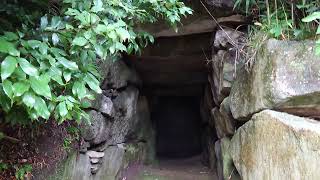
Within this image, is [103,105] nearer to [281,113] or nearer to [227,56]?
[227,56]

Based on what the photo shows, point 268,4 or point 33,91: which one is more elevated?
point 268,4

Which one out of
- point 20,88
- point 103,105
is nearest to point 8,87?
point 20,88

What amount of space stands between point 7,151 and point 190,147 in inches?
330

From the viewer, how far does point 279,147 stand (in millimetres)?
2506

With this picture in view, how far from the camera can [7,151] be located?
2.70 meters

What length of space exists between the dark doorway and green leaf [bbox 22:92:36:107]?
335 inches

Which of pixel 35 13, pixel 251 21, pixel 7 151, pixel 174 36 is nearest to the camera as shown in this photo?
pixel 35 13

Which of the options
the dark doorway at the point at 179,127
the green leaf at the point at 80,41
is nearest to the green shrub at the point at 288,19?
the green leaf at the point at 80,41

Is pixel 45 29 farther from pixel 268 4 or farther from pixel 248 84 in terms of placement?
pixel 268 4

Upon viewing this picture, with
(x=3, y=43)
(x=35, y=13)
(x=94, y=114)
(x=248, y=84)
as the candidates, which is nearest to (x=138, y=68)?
(x=94, y=114)

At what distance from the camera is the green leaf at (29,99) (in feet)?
4.55

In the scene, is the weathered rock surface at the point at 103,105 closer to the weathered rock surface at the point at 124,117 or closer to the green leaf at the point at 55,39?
the weathered rock surface at the point at 124,117

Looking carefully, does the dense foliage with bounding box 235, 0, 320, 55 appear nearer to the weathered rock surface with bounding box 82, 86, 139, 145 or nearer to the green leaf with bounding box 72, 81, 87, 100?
the green leaf with bounding box 72, 81, 87, 100

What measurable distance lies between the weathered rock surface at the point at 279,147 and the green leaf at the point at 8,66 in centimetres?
199
